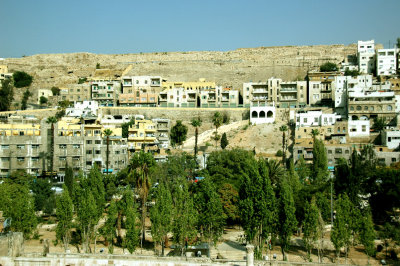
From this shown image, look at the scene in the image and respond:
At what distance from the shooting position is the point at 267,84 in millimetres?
75500

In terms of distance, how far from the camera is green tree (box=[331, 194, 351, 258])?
1061 inches

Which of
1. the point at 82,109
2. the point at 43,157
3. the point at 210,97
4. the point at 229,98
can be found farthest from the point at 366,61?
the point at 43,157

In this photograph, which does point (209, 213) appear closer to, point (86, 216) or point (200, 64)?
point (86, 216)

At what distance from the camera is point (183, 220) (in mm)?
27562

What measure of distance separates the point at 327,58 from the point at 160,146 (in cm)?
4124

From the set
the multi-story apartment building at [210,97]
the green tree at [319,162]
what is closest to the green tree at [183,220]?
the green tree at [319,162]

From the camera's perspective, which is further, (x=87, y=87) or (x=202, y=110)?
(x=87, y=87)

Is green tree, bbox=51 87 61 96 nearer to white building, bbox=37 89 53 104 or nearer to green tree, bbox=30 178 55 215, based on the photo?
white building, bbox=37 89 53 104

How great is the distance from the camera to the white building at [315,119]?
199ft

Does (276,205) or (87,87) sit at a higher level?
(87,87)

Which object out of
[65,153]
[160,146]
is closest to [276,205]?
[65,153]

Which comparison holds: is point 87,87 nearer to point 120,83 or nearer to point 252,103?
point 120,83

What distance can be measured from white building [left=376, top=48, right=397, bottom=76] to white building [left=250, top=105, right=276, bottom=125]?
18.2 metres

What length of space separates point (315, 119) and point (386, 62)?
20127 mm
